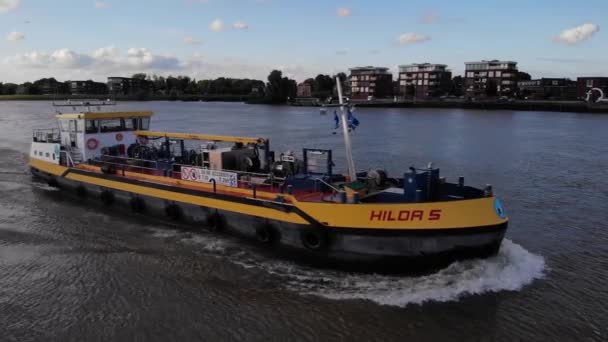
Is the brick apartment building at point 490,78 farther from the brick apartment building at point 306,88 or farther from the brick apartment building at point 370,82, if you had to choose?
the brick apartment building at point 306,88

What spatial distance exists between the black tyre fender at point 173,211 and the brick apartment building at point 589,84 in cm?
12367

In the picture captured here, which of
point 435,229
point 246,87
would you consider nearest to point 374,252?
point 435,229

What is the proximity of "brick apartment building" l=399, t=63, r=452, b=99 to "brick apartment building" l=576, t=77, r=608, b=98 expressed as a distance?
3332cm

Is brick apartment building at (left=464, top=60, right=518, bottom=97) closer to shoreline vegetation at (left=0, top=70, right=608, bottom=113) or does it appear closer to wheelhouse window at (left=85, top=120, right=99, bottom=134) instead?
shoreline vegetation at (left=0, top=70, right=608, bottom=113)

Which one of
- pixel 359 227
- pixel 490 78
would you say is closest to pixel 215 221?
pixel 359 227

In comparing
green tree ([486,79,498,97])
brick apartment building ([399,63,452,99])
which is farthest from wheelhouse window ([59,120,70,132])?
brick apartment building ([399,63,452,99])

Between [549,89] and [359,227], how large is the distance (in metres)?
133

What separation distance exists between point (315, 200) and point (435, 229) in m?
3.42

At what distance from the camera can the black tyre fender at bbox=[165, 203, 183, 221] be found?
1630cm


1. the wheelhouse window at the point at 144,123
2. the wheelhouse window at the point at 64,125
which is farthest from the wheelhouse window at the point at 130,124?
the wheelhouse window at the point at 64,125

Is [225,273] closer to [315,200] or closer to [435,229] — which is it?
[315,200]

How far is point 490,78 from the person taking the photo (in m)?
118

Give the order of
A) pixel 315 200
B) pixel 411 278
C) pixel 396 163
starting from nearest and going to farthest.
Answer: pixel 411 278
pixel 315 200
pixel 396 163

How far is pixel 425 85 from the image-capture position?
129 metres
